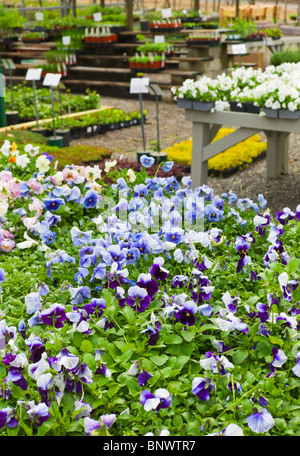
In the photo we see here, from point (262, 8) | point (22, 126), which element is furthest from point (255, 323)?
point (262, 8)

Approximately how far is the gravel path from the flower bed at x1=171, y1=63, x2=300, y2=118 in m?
0.74

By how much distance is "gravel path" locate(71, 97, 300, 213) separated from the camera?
19.0 feet

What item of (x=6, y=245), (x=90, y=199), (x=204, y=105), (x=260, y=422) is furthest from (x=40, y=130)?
(x=260, y=422)

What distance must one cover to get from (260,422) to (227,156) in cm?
559

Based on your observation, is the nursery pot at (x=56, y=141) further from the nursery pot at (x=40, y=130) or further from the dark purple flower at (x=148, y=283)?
the dark purple flower at (x=148, y=283)

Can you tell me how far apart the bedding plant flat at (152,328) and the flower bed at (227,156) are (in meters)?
3.74

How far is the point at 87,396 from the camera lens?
1.62 metres

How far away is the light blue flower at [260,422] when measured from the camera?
1.41 m

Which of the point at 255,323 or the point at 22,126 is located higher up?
the point at 255,323

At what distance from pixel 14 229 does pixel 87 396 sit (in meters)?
1.37

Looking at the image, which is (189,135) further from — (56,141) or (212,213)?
(212,213)

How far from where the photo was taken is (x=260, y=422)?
1.41m

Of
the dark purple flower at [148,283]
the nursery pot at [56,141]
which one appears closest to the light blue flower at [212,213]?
the dark purple flower at [148,283]
